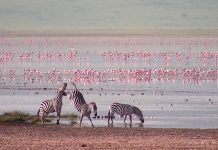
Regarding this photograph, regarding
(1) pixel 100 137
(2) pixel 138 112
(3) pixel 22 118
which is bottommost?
(1) pixel 100 137

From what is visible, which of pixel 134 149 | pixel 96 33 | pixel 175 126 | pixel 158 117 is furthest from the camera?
pixel 96 33

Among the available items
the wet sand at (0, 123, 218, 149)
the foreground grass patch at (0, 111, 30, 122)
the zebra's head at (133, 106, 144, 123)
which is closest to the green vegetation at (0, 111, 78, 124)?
the foreground grass patch at (0, 111, 30, 122)

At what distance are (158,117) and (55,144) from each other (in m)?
9.46

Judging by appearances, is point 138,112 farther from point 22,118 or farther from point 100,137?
point 100,137

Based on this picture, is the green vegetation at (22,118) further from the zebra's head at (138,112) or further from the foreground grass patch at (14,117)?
the zebra's head at (138,112)

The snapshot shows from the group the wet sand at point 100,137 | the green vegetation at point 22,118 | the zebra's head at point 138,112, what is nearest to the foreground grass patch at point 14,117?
the green vegetation at point 22,118

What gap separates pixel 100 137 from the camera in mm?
22359

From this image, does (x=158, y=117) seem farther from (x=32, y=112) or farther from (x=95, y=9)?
(x=95, y=9)

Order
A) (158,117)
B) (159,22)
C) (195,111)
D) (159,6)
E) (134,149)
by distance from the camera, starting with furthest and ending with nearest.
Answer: (159,6)
(159,22)
(195,111)
(158,117)
(134,149)

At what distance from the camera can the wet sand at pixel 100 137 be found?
20359mm

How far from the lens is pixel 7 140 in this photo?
2144cm

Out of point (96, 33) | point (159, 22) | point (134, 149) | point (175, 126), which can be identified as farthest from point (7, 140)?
point (159, 22)

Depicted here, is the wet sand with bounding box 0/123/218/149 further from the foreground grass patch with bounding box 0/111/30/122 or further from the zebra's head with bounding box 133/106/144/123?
the zebra's head with bounding box 133/106/144/123

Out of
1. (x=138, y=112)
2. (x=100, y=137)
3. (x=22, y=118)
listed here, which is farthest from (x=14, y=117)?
(x=100, y=137)
